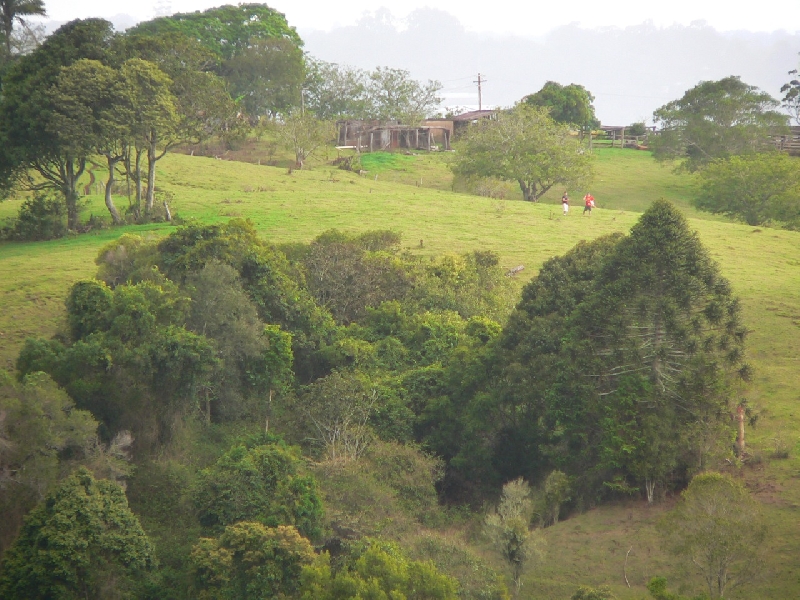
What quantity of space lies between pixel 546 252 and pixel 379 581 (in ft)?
73.6

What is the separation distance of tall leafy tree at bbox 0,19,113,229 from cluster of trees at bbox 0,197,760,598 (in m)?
8.78

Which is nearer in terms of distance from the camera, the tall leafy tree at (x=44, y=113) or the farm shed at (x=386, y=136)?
the tall leafy tree at (x=44, y=113)

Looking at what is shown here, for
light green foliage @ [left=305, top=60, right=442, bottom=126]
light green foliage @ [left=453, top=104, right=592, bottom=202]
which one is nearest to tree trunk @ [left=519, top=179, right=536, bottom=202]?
light green foliage @ [left=453, top=104, right=592, bottom=202]

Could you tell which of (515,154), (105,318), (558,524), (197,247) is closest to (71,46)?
(197,247)

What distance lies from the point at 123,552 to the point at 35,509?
1918 millimetres

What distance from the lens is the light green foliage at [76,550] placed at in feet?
55.3

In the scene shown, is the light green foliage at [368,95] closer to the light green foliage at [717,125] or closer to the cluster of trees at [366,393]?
the light green foliage at [717,125]

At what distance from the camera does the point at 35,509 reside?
1783cm

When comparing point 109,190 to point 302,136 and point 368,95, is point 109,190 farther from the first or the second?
point 368,95

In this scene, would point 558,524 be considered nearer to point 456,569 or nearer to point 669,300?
point 456,569

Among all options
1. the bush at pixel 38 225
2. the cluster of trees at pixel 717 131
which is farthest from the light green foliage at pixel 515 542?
the cluster of trees at pixel 717 131

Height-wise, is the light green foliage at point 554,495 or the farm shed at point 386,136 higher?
the farm shed at point 386,136

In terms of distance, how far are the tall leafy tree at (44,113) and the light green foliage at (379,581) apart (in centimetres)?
2357

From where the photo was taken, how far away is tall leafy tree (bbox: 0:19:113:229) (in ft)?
113
